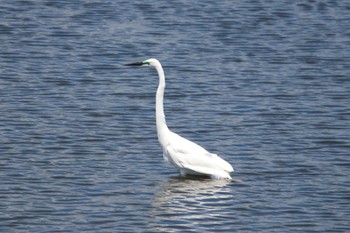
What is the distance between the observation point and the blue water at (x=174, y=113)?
10961 mm

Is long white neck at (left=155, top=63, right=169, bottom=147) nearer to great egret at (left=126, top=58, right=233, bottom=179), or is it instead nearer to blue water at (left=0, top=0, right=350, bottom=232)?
great egret at (left=126, top=58, right=233, bottom=179)

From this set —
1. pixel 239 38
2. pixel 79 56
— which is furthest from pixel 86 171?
pixel 239 38

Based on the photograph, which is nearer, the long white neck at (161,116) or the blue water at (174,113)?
the blue water at (174,113)

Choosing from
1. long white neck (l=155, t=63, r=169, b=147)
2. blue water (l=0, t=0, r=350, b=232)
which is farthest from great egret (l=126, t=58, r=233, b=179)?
blue water (l=0, t=0, r=350, b=232)

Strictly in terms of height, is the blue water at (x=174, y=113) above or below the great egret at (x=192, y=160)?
below

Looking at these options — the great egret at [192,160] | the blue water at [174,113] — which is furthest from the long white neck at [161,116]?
the blue water at [174,113]

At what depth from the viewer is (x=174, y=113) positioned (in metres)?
15.5

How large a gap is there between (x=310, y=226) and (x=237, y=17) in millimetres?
12989

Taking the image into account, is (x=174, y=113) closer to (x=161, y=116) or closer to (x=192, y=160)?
(x=161, y=116)

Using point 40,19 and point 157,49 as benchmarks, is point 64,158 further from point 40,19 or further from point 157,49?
point 40,19

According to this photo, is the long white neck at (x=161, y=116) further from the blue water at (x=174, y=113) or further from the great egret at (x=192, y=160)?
the blue water at (x=174, y=113)

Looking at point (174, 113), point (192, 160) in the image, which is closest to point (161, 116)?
point (192, 160)

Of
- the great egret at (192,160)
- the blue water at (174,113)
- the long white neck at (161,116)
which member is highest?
the long white neck at (161,116)

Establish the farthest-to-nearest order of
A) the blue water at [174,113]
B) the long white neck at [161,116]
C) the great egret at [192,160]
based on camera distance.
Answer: the long white neck at [161,116] < the great egret at [192,160] < the blue water at [174,113]
